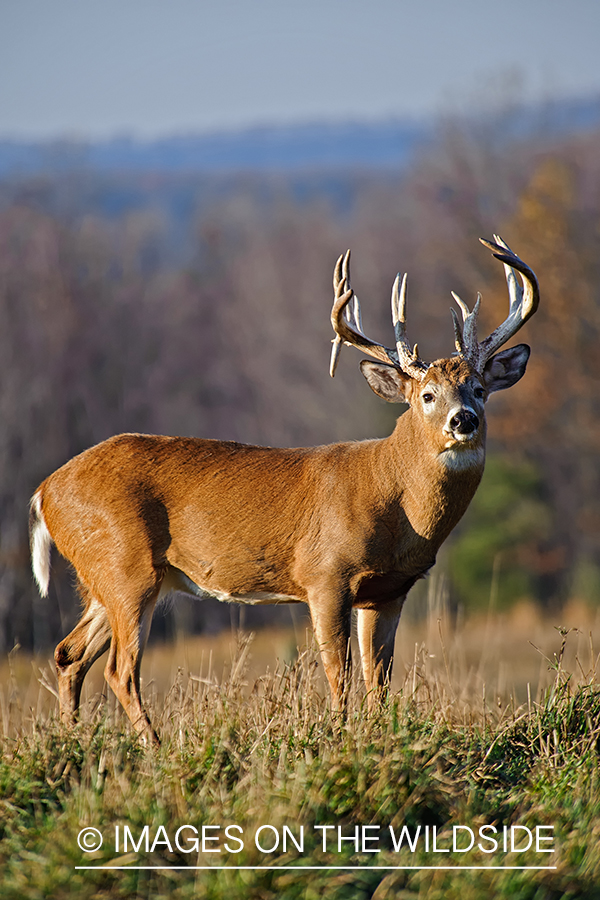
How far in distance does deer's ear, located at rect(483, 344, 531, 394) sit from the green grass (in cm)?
168

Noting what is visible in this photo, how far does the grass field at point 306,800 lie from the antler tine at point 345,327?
5.54 feet

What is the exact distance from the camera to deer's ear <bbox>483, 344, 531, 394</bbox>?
588cm

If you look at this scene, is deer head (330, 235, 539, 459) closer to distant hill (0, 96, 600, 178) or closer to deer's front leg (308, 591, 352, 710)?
deer's front leg (308, 591, 352, 710)

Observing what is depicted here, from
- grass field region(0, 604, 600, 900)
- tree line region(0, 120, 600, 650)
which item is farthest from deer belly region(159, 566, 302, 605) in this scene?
tree line region(0, 120, 600, 650)

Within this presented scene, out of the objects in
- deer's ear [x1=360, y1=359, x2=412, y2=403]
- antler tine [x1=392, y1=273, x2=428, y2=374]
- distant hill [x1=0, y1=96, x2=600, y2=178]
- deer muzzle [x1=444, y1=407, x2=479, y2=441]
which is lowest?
deer muzzle [x1=444, y1=407, x2=479, y2=441]

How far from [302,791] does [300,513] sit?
6.82 feet

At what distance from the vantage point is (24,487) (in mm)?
23750

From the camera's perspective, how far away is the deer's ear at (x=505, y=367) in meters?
5.88

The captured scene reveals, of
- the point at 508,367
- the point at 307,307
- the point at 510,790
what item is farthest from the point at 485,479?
the point at 510,790

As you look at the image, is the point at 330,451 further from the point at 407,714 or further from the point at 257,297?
the point at 257,297

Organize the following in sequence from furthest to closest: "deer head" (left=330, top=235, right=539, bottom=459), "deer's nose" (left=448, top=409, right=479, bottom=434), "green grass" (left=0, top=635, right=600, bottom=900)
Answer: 1. "deer head" (left=330, top=235, right=539, bottom=459)
2. "deer's nose" (left=448, top=409, right=479, bottom=434)
3. "green grass" (left=0, top=635, right=600, bottom=900)

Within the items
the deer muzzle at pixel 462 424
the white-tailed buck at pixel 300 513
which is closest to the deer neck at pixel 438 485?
the white-tailed buck at pixel 300 513

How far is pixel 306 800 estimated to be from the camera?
12.7 ft

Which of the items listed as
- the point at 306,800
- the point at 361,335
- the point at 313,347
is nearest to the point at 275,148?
the point at 313,347
